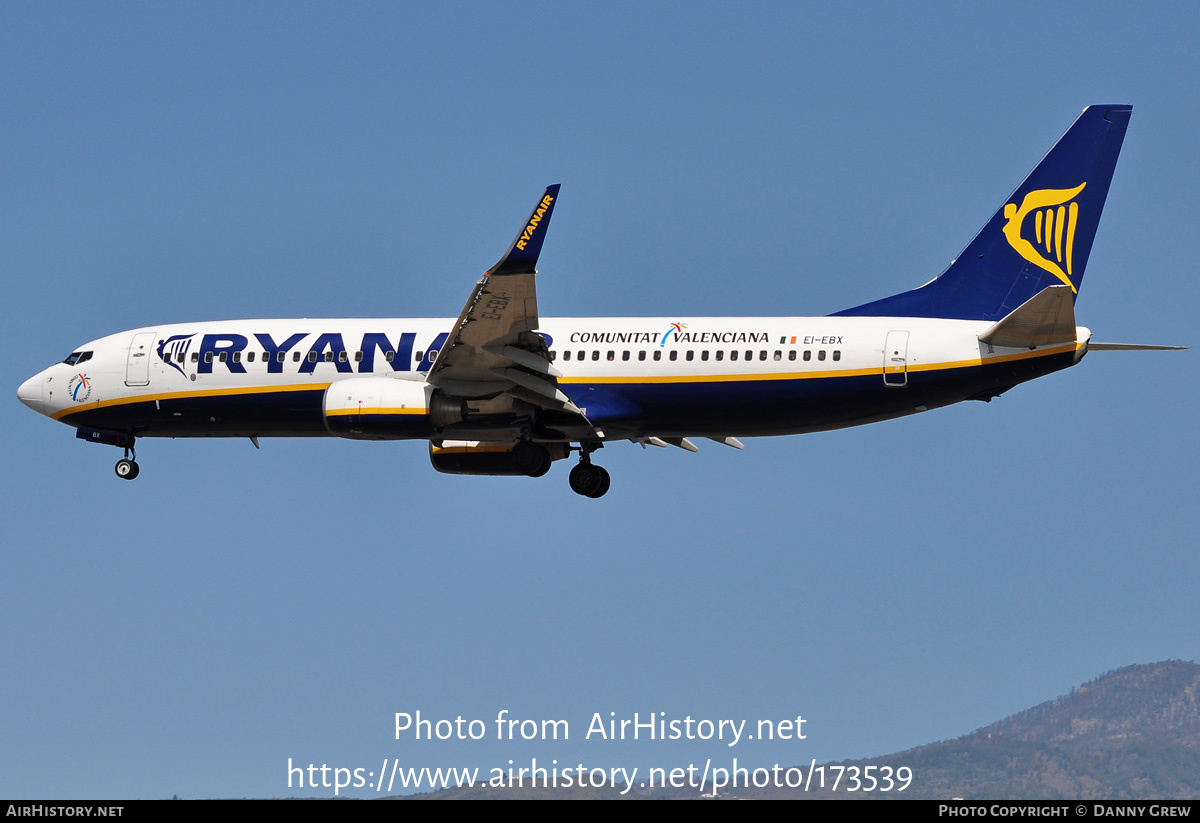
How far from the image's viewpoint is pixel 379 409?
36219mm

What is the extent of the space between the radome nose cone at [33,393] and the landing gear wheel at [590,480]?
14.9 m

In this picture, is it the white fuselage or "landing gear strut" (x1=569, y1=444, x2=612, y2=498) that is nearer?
the white fuselage

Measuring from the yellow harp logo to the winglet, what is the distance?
12.2m

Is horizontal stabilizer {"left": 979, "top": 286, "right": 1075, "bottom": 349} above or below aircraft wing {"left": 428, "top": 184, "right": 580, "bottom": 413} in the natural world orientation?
below

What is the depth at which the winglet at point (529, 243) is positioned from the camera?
3175 cm

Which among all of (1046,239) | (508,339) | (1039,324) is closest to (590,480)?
(508,339)

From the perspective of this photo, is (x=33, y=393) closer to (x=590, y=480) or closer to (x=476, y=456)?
(x=476, y=456)

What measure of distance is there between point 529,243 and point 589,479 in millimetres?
9317

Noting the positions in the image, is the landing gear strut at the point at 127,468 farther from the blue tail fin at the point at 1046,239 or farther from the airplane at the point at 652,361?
the blue tail fin at the point at 1046,239

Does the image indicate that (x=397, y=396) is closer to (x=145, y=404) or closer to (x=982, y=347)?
(x=145, y=404)

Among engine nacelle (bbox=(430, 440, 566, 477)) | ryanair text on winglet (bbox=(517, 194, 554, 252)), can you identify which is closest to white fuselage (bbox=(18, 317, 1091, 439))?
engine nacelle (bbox=(430, 440, 566, 477))

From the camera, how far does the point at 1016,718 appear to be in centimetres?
16712

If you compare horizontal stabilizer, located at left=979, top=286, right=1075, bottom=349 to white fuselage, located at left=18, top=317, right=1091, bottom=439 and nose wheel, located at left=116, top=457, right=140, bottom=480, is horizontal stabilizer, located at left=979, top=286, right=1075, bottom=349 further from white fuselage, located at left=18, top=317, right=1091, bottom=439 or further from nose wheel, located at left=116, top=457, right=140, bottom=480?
nose wheel, located at left=116, top=457, right=140, bottom=480

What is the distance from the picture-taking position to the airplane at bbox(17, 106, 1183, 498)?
1377 inches
